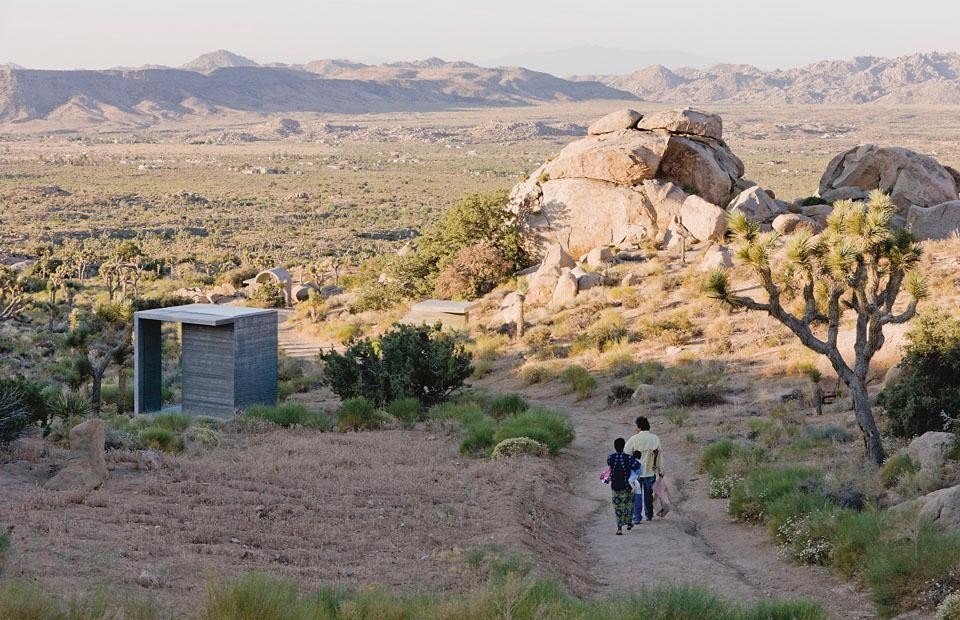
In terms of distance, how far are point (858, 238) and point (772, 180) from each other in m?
70.8

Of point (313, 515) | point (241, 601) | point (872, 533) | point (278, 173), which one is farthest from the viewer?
point (278, 173)

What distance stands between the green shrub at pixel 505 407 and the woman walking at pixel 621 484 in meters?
7.93

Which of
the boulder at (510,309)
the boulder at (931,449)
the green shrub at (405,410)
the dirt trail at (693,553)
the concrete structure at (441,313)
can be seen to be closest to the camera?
the dirt trail at (693,553)

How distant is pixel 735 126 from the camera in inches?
6481

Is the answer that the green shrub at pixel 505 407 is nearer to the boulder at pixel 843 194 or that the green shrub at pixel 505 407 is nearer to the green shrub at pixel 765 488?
the green shrub at pixel 765 488

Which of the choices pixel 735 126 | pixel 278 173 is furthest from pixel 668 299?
pixel 735 126

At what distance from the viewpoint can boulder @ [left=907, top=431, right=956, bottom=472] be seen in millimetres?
13750

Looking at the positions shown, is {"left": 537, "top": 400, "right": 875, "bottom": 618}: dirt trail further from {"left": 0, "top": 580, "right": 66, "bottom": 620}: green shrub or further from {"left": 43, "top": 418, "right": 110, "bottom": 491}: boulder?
{"left": 43, "top": 418, "right": 110, "bottom": 491}: boulder

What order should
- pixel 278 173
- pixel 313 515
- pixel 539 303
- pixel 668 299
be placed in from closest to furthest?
1. pixel 313 515
2. pixel 668 299
3. pixel 539 303
4. pixel 278 173

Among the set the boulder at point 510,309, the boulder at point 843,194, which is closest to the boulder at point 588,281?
the boulder at point 510,309

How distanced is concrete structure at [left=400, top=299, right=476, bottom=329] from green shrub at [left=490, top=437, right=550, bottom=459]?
52.3 feet

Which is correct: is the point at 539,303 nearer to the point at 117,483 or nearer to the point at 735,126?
the point at 117,483

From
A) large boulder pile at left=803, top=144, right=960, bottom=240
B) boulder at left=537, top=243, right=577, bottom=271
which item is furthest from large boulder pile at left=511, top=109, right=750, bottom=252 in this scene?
large boulder pile at left=803, top=144, right=960, bottom=240

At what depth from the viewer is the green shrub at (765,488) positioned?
13.4m
